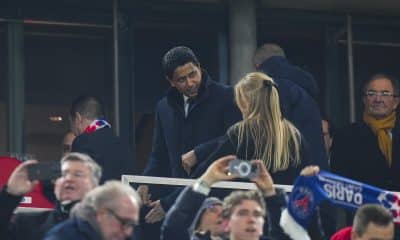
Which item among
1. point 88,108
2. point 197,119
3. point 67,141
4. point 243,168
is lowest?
point 243,168

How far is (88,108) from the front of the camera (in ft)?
42.2

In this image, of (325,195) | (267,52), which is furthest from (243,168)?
(267,52)

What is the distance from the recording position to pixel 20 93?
14.5 m

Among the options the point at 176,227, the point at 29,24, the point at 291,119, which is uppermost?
the point at 29,24

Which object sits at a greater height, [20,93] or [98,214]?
[20,93]

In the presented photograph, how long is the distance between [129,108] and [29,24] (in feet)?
3.87

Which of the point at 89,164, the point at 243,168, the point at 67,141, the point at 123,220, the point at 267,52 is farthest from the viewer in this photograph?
the point at 67,141

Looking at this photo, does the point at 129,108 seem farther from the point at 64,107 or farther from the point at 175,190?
the point at 175,190

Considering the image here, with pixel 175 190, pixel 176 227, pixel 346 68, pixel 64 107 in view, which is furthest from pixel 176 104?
pixel 346 68

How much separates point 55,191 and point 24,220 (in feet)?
1.29

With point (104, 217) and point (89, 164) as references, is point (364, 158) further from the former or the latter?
point (104, 217)

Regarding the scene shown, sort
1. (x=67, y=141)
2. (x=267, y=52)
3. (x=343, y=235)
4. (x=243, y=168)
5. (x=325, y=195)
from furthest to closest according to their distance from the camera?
(x=67, y=141), (x=267, y=52), (x=343, y=235), (x=325, y=195), (x=243, y=168)

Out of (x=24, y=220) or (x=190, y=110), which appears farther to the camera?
(x=190, y=110)

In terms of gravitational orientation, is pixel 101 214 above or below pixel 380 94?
below
